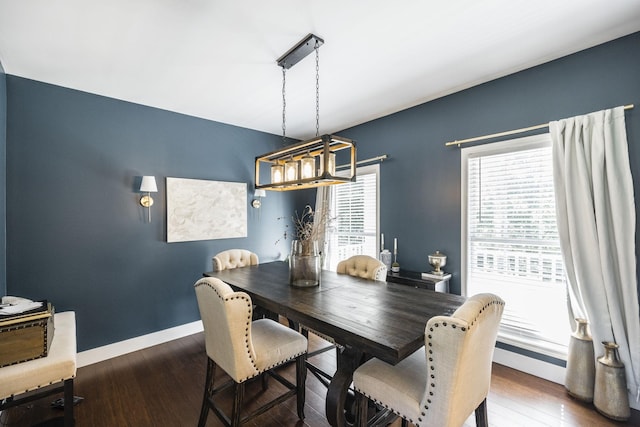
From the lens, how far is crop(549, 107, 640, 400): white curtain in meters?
1.95

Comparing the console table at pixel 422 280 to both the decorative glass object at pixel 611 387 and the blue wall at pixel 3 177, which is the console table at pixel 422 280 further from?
the blue wall at pixel 3 177

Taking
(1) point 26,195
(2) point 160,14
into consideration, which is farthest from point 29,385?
(2) point 160,14

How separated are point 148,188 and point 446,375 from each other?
3.16 metres

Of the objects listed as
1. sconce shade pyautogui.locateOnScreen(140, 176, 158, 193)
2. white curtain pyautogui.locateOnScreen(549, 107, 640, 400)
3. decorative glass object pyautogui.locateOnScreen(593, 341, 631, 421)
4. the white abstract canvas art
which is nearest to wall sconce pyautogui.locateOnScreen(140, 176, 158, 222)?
sconce shade pyautogui.locateOnScreen(140, 176, 158, 193)

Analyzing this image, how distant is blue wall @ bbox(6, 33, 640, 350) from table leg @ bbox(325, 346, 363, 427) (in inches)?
72.2

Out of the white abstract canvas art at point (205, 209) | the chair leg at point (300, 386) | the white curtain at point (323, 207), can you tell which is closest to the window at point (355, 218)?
the white curtain at point (323, 207)

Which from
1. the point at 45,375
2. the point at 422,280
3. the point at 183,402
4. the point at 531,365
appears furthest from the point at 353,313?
the point at 531,365

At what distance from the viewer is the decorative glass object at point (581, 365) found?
2068mm

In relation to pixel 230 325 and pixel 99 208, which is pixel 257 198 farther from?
pixel 230 325

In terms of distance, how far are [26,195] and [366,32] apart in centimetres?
325

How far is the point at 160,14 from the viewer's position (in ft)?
5.81

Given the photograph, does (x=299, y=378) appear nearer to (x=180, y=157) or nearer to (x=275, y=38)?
(x=275, y=38)

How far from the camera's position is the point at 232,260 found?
3.16 m

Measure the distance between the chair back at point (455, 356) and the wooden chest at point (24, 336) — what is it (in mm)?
2270
